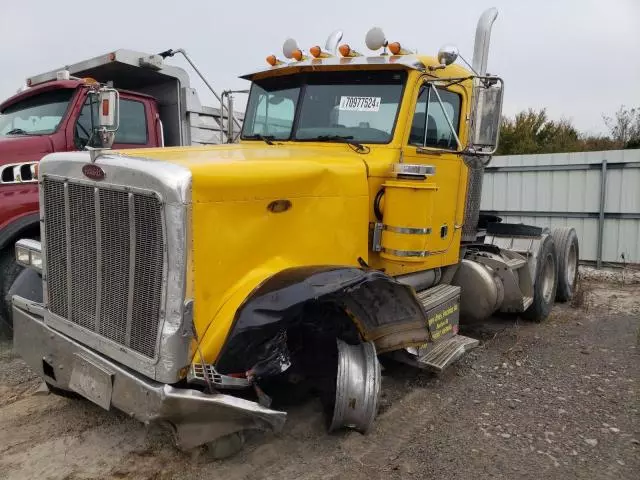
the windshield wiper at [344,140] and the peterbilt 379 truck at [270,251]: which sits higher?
the windshield wiper at [344,140]

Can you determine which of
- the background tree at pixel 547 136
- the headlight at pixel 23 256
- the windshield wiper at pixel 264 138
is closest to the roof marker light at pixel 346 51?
the windshield wiper at pixel 264 138

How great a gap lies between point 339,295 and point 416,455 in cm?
112

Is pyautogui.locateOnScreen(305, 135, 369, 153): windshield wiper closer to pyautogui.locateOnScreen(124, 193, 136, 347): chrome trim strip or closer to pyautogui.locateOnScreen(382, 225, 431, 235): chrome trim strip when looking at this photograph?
pyautogui.locateOnScreen(382, 225, 431, 235): chrome trim strip

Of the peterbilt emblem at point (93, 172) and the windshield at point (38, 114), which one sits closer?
the peterbilt emblem at point (93, 172)

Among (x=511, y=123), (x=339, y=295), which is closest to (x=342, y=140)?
(x=339, y=295)

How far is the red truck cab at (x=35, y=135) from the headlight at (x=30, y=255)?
1.47 metres

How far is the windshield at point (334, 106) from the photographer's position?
13.9ft

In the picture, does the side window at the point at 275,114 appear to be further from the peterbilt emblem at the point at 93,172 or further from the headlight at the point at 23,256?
the headlight at the point at 23,256

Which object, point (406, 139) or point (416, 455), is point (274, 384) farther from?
point (406, 139)

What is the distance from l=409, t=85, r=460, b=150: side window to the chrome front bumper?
2421 millimetres

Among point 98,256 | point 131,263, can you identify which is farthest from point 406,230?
point 98,256

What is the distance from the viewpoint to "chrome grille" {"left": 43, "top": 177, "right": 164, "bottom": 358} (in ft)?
9.04

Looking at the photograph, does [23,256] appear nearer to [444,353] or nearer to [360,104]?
[360,104]

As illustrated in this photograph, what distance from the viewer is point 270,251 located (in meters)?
3.17
